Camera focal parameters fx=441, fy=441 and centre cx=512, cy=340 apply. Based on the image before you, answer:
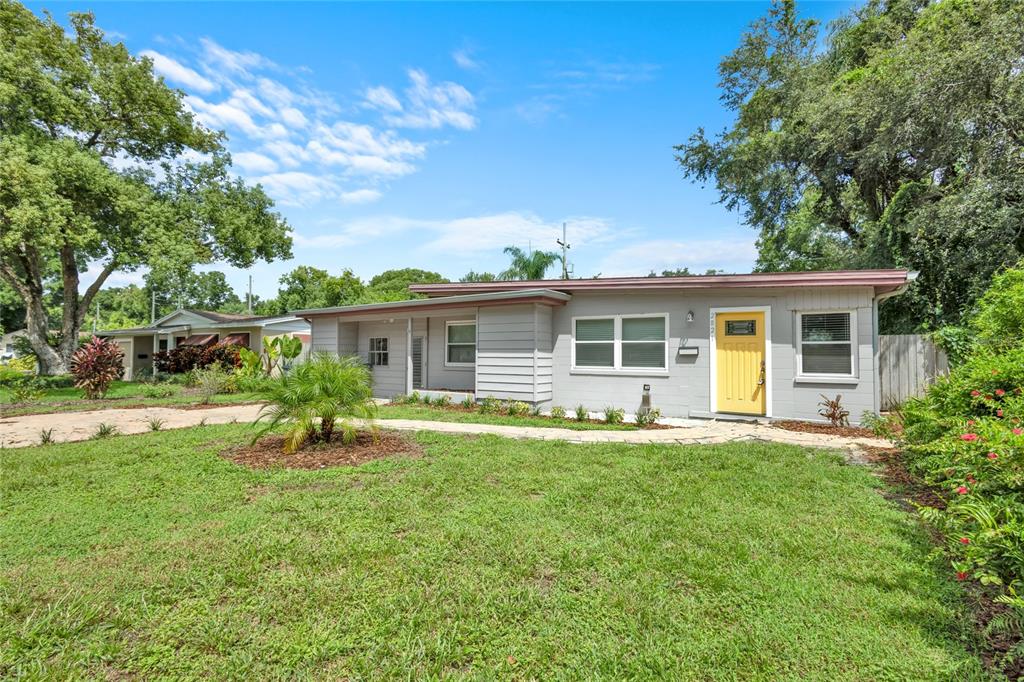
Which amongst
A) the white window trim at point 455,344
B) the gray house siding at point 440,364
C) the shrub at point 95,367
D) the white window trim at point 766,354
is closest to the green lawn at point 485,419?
the white window trim at point 766,354

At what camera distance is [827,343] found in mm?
8016

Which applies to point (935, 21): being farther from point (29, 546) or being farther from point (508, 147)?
point (29, 546)

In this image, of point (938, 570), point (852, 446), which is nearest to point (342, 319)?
point (852, 446)

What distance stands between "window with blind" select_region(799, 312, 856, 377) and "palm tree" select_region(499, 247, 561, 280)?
12.6 m

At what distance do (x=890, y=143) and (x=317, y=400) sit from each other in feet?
49.7

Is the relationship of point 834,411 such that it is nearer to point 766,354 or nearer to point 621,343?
point 766,354

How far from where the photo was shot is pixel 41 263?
1723 cm

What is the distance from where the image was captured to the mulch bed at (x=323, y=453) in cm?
520

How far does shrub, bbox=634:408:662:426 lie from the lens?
26.5ft

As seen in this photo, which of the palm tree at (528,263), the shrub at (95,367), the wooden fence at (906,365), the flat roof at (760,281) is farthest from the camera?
the palm tree at (528,263)

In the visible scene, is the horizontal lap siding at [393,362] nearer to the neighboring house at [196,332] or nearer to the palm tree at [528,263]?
the neighboring house at [196,332]

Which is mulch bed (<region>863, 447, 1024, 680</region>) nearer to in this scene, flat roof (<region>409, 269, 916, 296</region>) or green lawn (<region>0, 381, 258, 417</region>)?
flat roof (<region>409, 269, 916, 296</region>)

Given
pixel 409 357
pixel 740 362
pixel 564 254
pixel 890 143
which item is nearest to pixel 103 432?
pixel 409 357

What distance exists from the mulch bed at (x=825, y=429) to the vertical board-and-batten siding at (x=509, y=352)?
4690 mm
